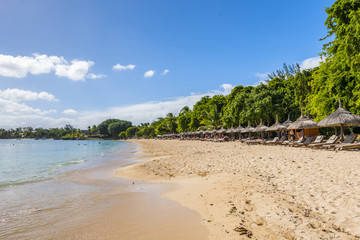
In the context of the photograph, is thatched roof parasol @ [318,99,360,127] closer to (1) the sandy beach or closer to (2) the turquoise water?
(1) the sandy beach

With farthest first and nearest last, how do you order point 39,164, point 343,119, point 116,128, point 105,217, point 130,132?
point 116,128 → point 130,132 → point 39,164 → point 343,119 → point 105,217

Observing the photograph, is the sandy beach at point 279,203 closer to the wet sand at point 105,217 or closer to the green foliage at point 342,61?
the wet sand at point 105,217

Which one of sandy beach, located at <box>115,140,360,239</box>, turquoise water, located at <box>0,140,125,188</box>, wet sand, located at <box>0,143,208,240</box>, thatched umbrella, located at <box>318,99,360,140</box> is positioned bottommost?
turquoise water, located at <box>0,140,125,188</box>

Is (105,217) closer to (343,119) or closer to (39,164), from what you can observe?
(343,119)

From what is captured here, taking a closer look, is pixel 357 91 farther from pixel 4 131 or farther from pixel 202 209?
pixel 4 131

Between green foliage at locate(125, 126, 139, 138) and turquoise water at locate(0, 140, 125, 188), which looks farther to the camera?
green foliage at locate(125, 126, 139, 138)

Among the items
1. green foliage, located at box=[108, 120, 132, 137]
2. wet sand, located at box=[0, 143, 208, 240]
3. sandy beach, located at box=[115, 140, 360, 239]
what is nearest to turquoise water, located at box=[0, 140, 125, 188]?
wet sand, located at box=[0, 143, 208, 240]

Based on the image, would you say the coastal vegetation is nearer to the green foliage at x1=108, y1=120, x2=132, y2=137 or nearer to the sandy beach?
the sandy beach

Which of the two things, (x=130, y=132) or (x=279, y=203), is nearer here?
(x=279, y=203)

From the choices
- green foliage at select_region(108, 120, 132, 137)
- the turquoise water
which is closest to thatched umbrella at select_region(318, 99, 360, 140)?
the turquoise water

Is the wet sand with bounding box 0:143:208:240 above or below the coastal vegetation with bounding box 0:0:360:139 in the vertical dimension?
below

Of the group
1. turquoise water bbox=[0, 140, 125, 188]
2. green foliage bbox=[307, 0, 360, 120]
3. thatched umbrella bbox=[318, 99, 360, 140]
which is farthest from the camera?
thatched umbrella bbox=[318, 99, 360, 140]

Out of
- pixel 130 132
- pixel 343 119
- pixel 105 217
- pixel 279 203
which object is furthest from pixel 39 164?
pixel 130 132

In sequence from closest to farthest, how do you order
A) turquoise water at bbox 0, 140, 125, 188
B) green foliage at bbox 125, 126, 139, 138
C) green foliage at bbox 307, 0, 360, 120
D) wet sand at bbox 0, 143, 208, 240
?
wet sand at bbox 0, 143, 208, 240
turquoise water at bbox 0, 140, 125, 188
green foliage at bbox 307, 0, 360, 120
green foliage at bbox 125, 126, 139, 138
